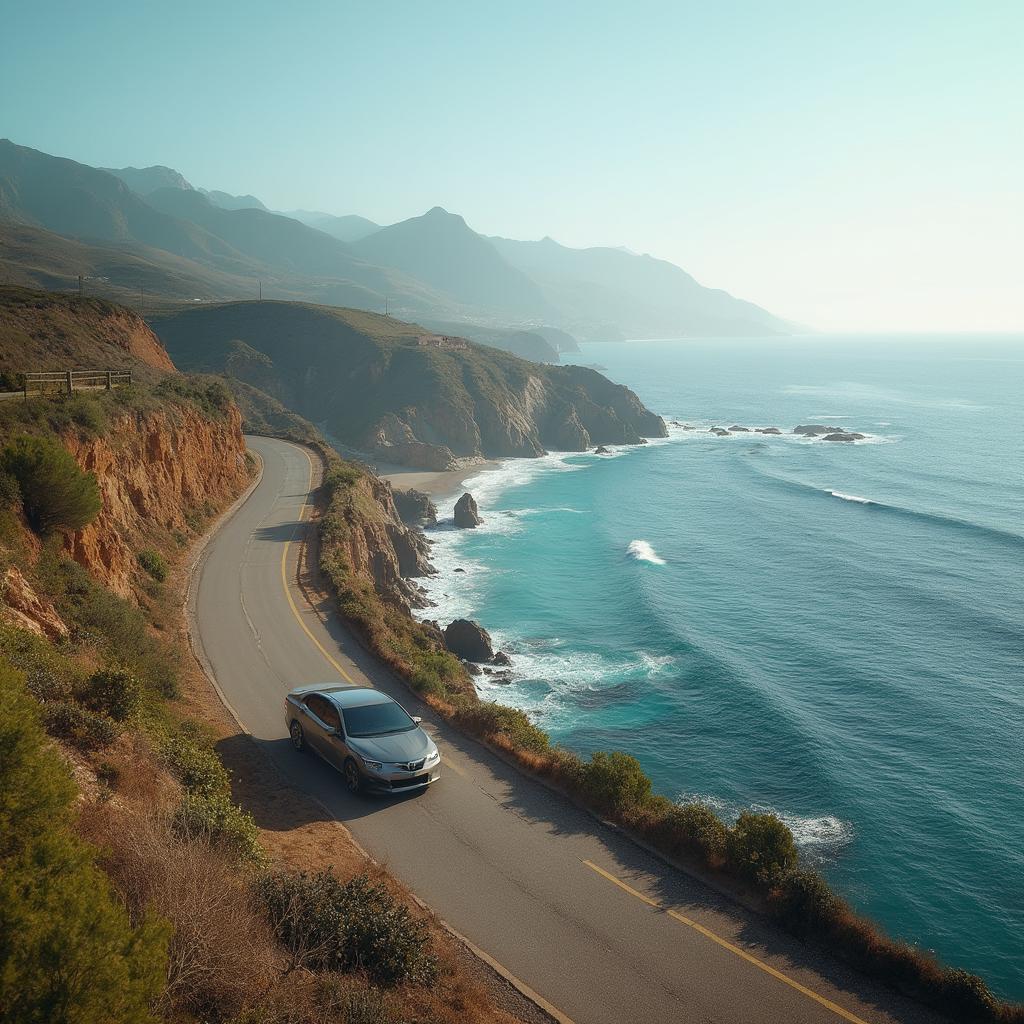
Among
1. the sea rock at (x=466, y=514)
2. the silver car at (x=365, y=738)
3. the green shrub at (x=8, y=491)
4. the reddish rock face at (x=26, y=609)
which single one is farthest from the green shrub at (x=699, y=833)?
the sea rock at (x=466, y=514)

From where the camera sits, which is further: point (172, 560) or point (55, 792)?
point (172, 560)

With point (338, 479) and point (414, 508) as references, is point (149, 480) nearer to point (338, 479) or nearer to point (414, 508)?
point (338, 479)

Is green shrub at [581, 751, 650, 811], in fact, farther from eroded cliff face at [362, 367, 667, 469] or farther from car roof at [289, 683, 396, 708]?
eroded cliff face at [362, 367, 667, 469]

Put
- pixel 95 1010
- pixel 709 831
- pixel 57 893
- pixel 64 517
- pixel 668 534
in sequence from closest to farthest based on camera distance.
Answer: pixel 95 1010 < pixel 57 893 < pixel 709 831 < pixel 64 517 < pixel 668 534

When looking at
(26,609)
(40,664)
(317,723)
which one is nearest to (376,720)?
(317,723)

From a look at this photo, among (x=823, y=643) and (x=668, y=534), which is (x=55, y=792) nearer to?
(x=823, y=643)

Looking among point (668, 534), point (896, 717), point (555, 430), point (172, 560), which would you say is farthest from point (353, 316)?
point (896, 717)
